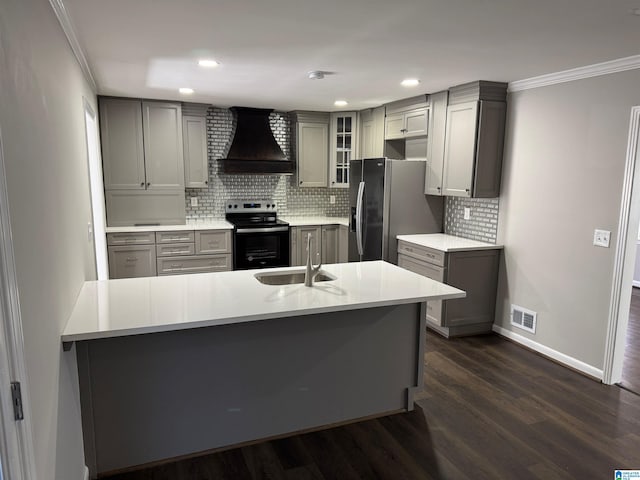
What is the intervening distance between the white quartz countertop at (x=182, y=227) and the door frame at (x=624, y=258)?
3.83 m

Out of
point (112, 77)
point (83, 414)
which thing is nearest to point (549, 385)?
point (83, 414)

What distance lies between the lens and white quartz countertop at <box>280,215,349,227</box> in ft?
18.9

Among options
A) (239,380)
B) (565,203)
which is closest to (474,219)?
(565,203)

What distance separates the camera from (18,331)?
1.13 meters

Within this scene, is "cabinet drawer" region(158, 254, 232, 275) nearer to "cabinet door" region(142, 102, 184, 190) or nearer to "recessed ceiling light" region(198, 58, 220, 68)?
"cabinet door" region(142, 102, 184, 190)

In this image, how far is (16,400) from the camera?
111 centimetres

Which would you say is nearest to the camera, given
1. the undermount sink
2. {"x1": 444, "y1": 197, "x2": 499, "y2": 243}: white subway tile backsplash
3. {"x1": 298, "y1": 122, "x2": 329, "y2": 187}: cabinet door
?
the undermount sink

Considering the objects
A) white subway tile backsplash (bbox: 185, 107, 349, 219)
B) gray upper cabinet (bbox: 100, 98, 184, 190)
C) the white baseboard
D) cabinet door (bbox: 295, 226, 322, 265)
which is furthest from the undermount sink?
white subway tile backsplash (bbox: 185, 107, 349, 219)

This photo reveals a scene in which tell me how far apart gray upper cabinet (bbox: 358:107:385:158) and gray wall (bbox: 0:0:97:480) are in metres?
3.65

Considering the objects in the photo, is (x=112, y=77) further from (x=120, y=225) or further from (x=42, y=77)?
(x=42, y=77)

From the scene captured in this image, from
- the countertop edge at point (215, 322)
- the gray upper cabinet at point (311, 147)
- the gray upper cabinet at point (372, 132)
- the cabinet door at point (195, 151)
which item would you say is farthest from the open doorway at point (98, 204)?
the gray upper cabinet at point (372, 132)

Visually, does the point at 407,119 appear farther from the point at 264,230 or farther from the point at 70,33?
the point at 70,33

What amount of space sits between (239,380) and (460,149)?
116 inches

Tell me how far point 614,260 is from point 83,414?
139 inches
